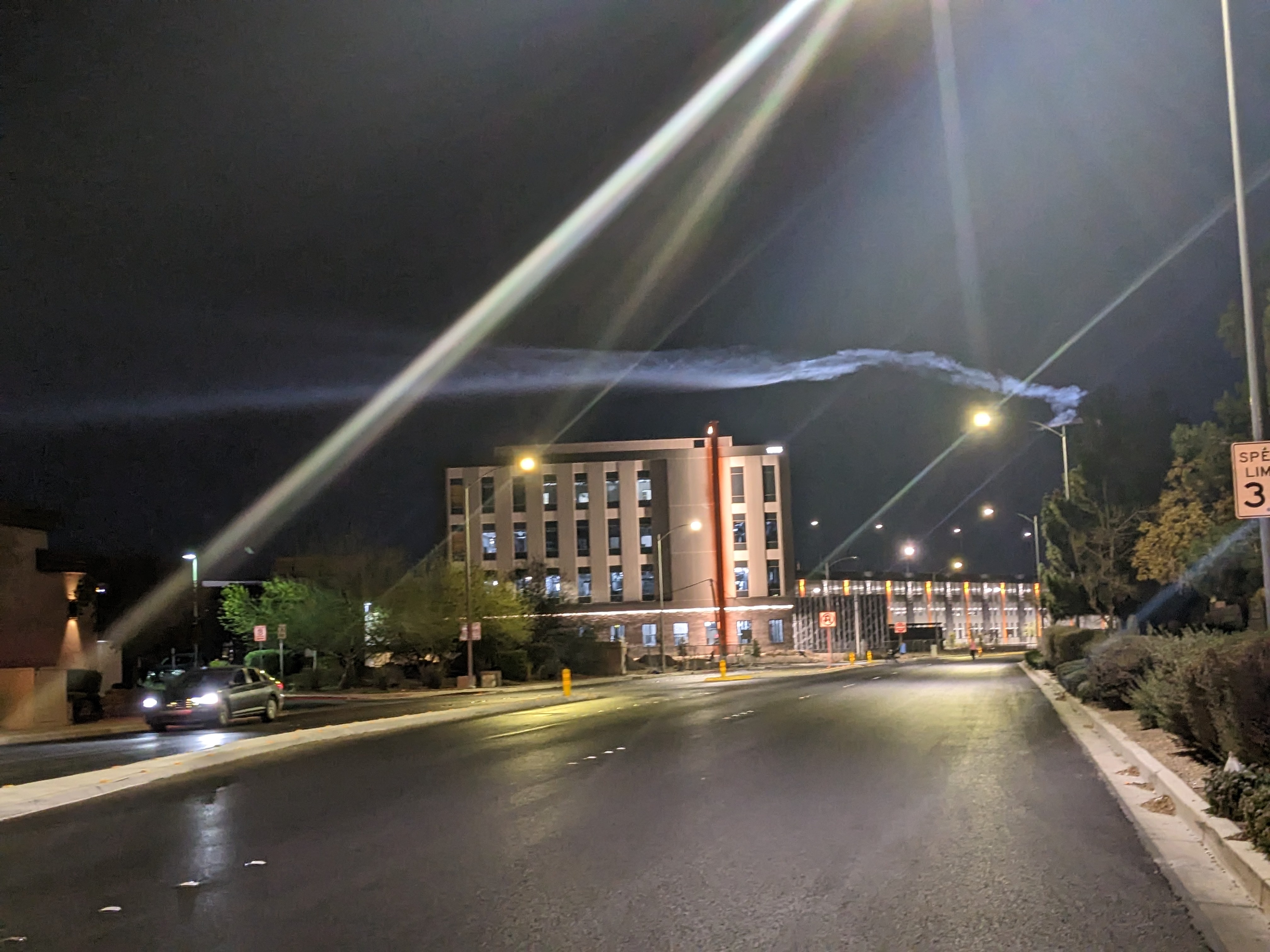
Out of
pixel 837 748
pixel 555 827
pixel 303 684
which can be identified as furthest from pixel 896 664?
pixel 555 827

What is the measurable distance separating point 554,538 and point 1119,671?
83.0m

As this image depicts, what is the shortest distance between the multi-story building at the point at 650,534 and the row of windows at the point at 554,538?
0.31ft

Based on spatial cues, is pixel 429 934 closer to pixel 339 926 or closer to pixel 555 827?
pixel 339 926

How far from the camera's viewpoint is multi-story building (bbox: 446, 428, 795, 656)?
100000 millimetres

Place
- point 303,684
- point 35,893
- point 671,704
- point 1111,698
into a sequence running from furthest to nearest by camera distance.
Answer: point 303,684
point 671,704
point 1111,698
point 35,893

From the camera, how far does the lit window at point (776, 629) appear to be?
329ft

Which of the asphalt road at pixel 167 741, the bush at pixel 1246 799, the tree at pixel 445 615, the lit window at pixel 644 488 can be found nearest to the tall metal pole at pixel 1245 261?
the bush at pixel 1246 799

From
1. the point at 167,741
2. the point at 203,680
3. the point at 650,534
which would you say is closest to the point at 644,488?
→ the point at 650,534

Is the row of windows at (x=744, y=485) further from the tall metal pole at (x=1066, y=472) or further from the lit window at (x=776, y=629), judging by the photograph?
the tall metal pole at (x=1066, y=472)

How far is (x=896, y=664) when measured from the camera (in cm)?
6906

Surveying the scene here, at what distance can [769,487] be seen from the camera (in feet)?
331

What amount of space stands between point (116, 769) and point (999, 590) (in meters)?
117

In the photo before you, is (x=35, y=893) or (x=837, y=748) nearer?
(x=35, y=893)

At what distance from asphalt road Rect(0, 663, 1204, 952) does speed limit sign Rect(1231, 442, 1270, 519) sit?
3.47 metres
